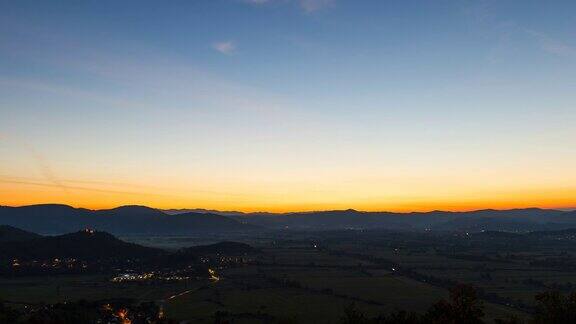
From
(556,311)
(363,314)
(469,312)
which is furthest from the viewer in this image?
(363,314)

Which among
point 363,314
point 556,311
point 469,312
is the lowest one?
point 363,314

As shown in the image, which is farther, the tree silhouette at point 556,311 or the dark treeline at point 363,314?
the tree silhouette at point 556,311

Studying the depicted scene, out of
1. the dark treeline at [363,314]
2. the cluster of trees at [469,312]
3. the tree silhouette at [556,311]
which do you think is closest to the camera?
the cluster of trees at [469,312]

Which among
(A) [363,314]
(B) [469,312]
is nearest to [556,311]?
(B) [469,312]

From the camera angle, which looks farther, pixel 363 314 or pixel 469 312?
pixel 363 314

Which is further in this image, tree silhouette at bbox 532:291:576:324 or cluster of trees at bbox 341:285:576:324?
tree silhouette at bbox 532:291:576:324

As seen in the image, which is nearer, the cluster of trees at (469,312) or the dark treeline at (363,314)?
the cluster of trees at (469,312)

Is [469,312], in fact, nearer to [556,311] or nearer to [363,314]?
[556,311]

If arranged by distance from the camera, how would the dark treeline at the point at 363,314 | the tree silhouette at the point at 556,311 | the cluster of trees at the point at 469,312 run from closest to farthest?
the cluster of trees at the point at 469,312 → the dark treeline at the point at 363,314 → the tree silhouette at the point at 556,311

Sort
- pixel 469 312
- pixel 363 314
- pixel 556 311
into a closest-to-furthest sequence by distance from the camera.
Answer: pixel 469 312 → pixel 556 311 → pixel 363 314

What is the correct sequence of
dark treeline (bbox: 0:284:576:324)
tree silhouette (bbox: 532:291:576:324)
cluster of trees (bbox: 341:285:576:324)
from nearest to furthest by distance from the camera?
cluster of trees (bbox: 341:285:576:324), dark treeline (bbox: 0:284:576:324), tree silhouette (bbox: 532:291:576:324)

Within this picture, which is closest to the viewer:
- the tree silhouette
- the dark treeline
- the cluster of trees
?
the cluster of trees
